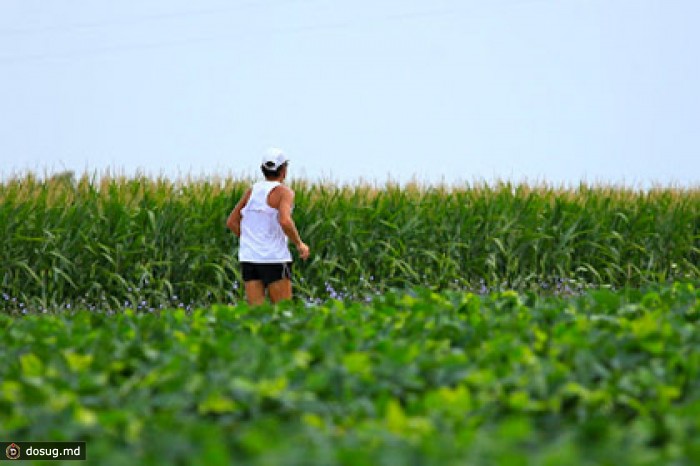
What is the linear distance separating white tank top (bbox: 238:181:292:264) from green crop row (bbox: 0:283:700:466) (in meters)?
3.50

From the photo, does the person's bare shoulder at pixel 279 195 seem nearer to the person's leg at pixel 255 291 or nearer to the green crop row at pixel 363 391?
the person's leg at pixel 255 291

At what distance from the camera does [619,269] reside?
13.4 m

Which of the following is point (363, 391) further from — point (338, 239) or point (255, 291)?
point (338, 239)

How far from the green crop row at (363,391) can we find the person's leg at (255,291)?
12.1 ft

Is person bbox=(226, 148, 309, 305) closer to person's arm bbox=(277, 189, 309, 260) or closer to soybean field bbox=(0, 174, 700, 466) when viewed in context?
person's arm bbox=(277, 189, 309, 260)

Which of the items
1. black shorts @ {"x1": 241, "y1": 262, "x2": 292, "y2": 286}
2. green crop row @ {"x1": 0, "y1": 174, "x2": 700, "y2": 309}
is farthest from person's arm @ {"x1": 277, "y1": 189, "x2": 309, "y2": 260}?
green crop row @ {"x1": 0, "y1": 174, "x2": 700, "y2": 309}

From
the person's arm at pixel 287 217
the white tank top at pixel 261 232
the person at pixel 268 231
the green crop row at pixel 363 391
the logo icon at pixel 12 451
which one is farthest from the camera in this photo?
the white tank top at pixel 261 232

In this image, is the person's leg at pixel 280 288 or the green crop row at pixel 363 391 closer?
the green crop row at pixel 363 391

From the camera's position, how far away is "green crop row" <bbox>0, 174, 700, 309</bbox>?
1080 cm

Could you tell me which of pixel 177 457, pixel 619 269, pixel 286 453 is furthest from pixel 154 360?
pixel 619 269

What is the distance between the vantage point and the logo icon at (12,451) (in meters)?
3.02

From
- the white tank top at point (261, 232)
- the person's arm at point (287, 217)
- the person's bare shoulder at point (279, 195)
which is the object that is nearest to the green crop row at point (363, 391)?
the person's arm at point (287, 217)

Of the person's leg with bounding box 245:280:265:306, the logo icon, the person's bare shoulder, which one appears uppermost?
the person's bare shoulder

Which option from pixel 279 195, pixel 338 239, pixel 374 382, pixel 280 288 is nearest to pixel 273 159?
pixel 279 195
